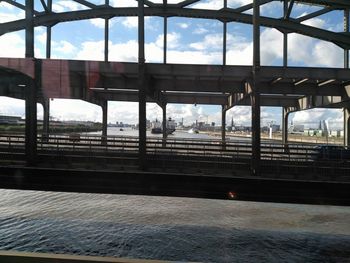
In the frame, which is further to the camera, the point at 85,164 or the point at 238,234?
the point at 85,164

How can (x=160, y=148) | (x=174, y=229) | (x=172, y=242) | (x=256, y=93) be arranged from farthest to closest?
1. (x=160, y=148)
2. (x=256, y=93)
3. (x=174, y=229)
4. (x=172, y=242)

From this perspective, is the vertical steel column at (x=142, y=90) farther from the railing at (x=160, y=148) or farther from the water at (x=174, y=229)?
the water at (x=174, y=229)

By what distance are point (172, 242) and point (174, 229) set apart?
125 cm

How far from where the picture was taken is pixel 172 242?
805 cm

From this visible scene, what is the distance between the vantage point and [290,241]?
828 cm

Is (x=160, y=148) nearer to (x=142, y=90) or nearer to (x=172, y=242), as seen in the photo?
(x=142, y=90)

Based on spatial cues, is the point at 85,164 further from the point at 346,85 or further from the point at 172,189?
the point at 346,85

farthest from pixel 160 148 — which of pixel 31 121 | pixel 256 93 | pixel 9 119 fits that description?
pixel 31 121

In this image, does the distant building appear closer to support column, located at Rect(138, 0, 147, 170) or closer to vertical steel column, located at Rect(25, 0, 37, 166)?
support column, located at Rect(138, 0, 147, 170)

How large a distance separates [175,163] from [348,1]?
123 feet

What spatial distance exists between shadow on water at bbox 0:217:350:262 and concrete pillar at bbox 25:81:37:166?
1.60 metres

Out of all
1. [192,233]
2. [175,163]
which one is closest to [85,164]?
[175,163]

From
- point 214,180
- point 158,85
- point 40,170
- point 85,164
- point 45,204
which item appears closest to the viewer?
point 214,180

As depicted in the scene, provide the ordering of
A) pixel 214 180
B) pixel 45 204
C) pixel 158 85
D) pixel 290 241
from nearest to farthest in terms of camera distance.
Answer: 1. pixel 214 180
2. pixel 290 241
3. pixel 45 204
4. pixel 158 85
